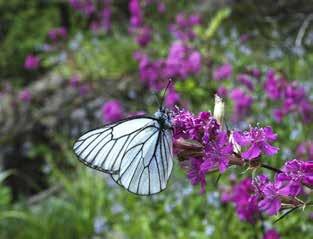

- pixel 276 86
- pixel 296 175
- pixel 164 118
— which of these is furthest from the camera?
pixel 276 86

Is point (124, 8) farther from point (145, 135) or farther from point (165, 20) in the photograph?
point (145, 135)

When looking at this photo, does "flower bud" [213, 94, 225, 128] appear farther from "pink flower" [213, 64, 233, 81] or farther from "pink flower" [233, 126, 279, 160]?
"pink flower" [213, 64, 233, 81]

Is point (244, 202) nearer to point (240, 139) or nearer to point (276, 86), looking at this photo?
point (276, 86)

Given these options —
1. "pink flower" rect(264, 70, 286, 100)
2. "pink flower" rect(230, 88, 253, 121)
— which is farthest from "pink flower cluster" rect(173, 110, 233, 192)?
"pink flower" rect(230, 88, 253, 121)

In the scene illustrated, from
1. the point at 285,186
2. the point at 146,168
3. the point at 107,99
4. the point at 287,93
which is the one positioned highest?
the point at 285,186

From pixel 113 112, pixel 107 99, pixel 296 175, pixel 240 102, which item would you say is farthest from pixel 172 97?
pixel 296 175

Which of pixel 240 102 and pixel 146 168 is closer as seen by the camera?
pixel 146 168
